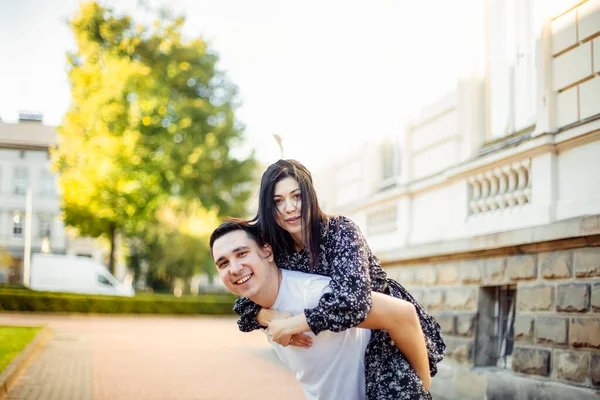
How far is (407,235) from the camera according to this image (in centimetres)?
1002

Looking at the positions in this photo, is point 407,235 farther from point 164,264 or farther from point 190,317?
point 164,264

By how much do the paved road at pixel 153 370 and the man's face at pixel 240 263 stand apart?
603 cm

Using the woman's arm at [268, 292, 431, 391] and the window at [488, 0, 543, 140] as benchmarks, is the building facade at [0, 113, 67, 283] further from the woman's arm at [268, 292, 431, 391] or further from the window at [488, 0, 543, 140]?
the woman's arm at [268, 292, 431, 391]

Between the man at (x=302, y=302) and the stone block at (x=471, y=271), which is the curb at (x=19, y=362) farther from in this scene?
the man at (x=302, y=302)

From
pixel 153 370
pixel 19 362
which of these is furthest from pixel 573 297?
pixel 19 362


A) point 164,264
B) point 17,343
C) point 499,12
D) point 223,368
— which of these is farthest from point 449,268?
point 164,264

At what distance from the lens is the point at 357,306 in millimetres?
2945

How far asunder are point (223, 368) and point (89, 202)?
2172 cm

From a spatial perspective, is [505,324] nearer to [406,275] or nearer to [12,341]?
[406,275]

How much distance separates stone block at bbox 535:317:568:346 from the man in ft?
11.6

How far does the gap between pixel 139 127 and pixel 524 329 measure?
27.2 m

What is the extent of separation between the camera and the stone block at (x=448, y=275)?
330 inches

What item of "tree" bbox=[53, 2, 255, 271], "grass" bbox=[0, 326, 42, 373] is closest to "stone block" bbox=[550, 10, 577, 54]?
"grass" bbox=[0, 326, 42, 373]

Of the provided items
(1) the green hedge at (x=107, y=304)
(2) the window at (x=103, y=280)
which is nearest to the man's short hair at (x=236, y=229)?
(1) the green hedge at (x=107, y=304)
